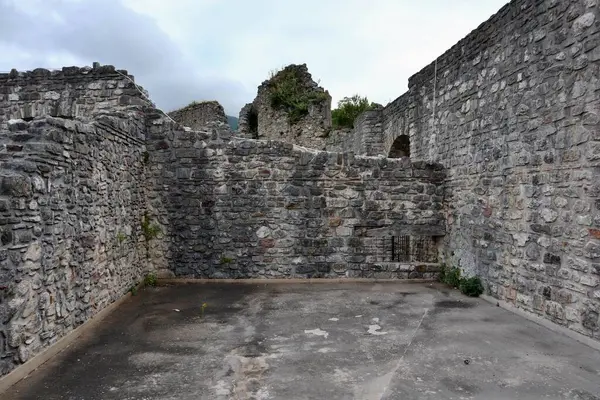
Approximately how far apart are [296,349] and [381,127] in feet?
28.9

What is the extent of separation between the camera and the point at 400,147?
11.5m

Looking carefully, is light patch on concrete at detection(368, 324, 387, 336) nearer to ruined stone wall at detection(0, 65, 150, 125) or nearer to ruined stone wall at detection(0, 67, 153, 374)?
ruined stone wall at detection(0, 67, 153, 374)

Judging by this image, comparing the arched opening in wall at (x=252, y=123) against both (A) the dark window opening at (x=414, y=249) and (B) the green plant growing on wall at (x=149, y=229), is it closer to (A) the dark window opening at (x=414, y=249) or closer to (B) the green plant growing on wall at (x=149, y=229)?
(B) the green plant growing on wall at (x=149, y=229)

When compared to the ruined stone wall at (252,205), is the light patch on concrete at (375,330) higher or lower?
lower

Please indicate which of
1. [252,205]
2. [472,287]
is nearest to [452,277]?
[472,287]

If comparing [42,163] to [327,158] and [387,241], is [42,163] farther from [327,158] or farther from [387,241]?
[387,241]

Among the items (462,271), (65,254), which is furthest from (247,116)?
(65,254)

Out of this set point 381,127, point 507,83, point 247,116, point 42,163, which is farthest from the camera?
point 247,116

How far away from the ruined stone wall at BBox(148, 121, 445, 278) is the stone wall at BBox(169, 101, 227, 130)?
4902 millimetres

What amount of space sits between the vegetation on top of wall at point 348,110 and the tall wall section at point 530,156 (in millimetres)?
12702

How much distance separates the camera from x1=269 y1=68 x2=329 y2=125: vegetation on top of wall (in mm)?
15539

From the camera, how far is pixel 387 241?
803 cm

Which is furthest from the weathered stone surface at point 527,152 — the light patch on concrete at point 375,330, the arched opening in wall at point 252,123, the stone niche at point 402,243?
the arched opening in wall at point 252,123

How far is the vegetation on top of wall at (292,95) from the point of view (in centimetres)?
1554
